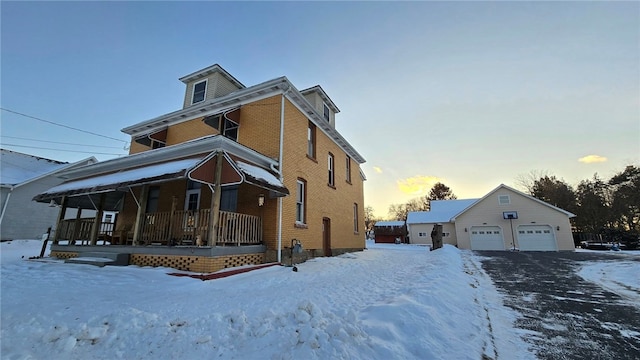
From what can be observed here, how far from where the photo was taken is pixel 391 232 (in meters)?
43.8

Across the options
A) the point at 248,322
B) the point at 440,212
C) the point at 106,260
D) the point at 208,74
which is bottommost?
the point at 248,322

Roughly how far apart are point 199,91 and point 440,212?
1280 inches

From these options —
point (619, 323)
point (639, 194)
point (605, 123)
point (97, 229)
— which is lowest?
point (619, 323)

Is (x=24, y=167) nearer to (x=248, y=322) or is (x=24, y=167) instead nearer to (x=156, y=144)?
(x=156, y=144)

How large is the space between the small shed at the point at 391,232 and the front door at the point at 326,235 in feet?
103

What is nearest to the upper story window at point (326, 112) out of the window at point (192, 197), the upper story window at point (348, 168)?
the upper story window at point (348, 168)

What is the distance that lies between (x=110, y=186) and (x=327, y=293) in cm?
846

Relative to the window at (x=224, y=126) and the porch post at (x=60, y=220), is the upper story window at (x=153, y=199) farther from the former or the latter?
the window at (x=224, y=126)

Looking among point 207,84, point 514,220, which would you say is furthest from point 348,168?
point 514,220

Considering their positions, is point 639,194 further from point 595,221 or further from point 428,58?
point 428,58

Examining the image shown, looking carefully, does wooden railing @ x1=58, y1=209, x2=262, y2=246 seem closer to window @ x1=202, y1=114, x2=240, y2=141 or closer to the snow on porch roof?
the snow on porch roof

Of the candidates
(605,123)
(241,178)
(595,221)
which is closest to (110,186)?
(241,178)

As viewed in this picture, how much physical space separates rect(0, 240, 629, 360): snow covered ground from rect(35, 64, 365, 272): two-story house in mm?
2357

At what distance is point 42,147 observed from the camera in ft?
67.6
